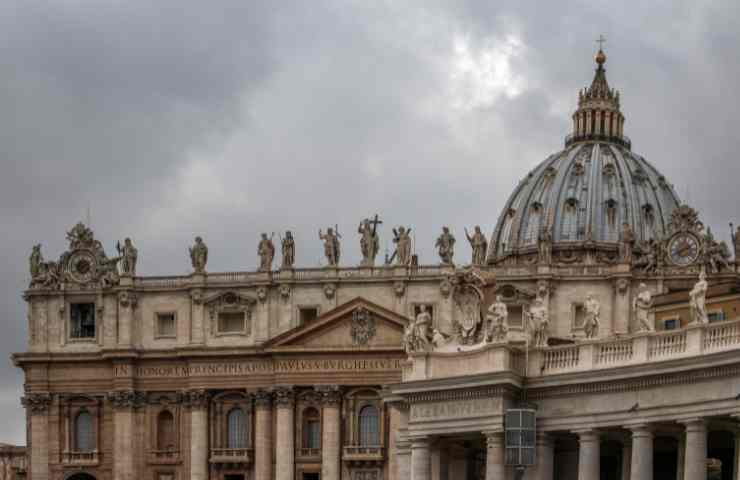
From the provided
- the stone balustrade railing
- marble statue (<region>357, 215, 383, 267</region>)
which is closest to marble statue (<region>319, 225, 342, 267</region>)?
marble statue (<region>357, 215, 383, 267</region>)

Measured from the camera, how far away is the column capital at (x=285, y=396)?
437 ft

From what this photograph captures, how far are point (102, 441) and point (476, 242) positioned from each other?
29.6 m

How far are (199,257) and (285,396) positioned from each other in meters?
A: 11.5

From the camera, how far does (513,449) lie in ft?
206

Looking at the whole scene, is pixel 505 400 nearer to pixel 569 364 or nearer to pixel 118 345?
pixel 569 364

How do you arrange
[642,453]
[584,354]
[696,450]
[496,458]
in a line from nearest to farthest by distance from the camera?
[696,450]
[642,453]
[584,354]
[496,458]

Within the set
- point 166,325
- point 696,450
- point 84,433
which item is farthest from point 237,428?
point 696,450

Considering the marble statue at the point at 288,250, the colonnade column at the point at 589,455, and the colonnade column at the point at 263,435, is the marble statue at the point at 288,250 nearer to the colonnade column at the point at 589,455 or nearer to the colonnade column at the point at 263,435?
the colonnade column at the point at 263,435

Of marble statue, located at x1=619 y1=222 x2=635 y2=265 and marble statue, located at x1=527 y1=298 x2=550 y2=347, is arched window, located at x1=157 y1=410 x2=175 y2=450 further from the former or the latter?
marble statue, located at x1=527 y1=298 x2=550 y2=347

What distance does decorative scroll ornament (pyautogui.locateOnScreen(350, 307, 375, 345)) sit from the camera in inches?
5197

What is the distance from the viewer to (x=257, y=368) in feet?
442

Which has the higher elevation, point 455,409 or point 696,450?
point 455,409

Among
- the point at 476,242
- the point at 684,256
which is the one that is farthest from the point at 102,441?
the point at 684,256

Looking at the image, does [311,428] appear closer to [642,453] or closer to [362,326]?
[362,326]
